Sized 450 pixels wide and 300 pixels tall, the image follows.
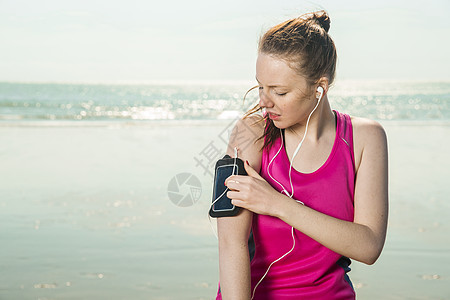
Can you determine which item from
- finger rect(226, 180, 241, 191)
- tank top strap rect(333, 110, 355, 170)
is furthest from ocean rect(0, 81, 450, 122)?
finger rect(226, 180, 241, 191)

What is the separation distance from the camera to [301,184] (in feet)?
5.95

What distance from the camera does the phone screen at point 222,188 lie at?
1715mm

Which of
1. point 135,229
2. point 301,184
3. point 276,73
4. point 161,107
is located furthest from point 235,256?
point 161,107

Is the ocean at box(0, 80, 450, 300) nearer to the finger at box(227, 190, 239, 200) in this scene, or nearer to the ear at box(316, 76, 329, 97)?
the finger at box(227, 190, 239, 200)

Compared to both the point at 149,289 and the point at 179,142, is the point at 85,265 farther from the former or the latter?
the point at 179,142

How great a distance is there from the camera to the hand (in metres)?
1.66

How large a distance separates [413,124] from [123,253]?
9614mm

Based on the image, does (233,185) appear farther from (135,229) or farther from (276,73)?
(135,229)

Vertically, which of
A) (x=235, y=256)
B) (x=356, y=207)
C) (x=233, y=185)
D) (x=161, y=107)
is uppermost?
(x=233, y=185)

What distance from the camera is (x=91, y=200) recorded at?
17.2 feet

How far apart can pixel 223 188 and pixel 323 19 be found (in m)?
0.63

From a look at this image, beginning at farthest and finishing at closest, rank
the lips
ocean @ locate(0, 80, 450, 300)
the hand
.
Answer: ocean @ locate(0, 80, 450, 300) → the lips → the hand

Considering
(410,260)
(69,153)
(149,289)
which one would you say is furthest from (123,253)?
(69,153)

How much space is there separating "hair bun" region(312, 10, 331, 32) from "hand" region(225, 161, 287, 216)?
547 millimetres
